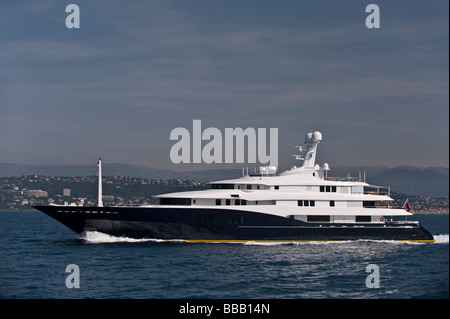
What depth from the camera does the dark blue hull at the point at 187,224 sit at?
45.3 metres

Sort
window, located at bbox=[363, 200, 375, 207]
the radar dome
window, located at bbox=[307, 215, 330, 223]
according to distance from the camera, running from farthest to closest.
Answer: the radar dome → window, located at bbox=[363, 200, 375, 207] → window, located at bbox=[307, 215, 330, 223]

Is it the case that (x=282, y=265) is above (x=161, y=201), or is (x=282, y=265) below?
below

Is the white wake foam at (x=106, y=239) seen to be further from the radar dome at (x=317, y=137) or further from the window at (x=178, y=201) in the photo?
the radar dome at (x=317, y=137)

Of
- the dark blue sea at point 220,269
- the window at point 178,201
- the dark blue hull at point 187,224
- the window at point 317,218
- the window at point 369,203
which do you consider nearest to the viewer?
the dark blue sea at point 220,269

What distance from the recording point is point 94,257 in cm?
3788

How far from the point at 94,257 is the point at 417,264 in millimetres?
22202

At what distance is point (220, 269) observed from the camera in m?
34.4

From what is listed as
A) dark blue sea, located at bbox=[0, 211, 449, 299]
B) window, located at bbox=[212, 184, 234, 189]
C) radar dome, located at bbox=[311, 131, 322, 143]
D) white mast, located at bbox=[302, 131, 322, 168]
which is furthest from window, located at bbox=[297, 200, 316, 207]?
radar dome, located at bbox=[311, 131, 322, 143]

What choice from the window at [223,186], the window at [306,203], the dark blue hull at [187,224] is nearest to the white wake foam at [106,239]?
the dark blue hull at [187,224]

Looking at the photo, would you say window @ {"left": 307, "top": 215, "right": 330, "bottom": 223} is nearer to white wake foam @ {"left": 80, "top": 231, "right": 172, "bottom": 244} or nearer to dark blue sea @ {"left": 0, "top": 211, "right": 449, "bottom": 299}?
dark blue sea @ {"left": 0, "top": 211, "right": 449, "bottom": 299}

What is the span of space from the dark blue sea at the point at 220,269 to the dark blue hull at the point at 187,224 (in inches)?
33.2

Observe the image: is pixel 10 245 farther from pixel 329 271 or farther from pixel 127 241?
pixel 329 271

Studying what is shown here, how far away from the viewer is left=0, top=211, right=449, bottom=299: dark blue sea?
28859 millimetres
